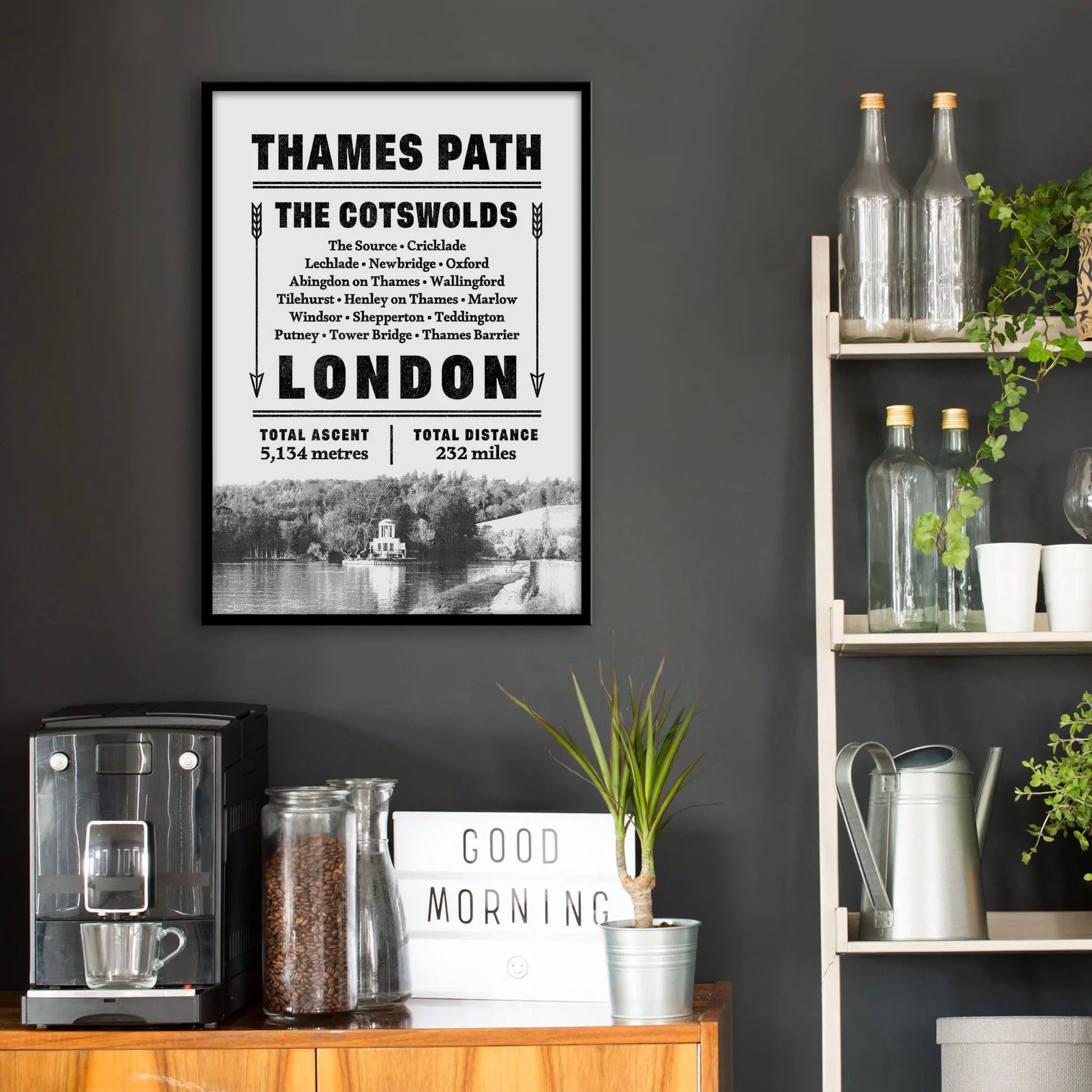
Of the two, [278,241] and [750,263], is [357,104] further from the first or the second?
[750,263]

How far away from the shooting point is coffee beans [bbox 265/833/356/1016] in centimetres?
173

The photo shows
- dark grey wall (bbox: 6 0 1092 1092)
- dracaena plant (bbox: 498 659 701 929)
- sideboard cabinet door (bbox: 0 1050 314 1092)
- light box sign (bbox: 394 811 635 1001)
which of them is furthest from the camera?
dark grey wall (bbox: 6 0 1092 1092)

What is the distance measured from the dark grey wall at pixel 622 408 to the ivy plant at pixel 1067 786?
44 millimetres

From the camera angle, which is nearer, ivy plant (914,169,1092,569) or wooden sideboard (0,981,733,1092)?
wooden sideboard (0,981,733,1092)

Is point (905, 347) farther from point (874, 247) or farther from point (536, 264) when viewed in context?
point (536, 264)

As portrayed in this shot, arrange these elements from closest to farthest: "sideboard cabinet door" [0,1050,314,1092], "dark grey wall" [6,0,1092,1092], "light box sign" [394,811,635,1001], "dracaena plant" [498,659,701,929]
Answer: "sideboard cabinet door" [0,1050,314,1092] → "dracaena plant" [498,659,701,929] → "light box sign" [394,811,635,1001] → "dark grey wall" [6,0,1092,1092]

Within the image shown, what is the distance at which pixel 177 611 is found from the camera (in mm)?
2115

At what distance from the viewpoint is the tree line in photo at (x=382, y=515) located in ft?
6.91

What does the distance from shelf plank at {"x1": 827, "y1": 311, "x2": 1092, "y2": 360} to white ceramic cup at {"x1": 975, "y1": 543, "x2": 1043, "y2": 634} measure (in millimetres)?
295

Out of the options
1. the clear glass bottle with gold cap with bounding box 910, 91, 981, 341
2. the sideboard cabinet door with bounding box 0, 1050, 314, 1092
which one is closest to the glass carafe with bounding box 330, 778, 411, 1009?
the sideboard cabinet door with bounding box 0, 1050, 314, 1092

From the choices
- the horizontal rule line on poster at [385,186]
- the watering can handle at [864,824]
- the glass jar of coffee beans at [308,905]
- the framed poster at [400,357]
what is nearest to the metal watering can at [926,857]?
the watering can handle at [864,824]

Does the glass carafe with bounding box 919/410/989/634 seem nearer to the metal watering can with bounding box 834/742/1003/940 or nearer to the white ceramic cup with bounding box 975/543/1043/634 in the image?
the white ceramic cup with bounding box 975/543/1043/634

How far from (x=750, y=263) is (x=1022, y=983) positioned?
121 cm

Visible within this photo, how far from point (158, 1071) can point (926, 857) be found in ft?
3.51
